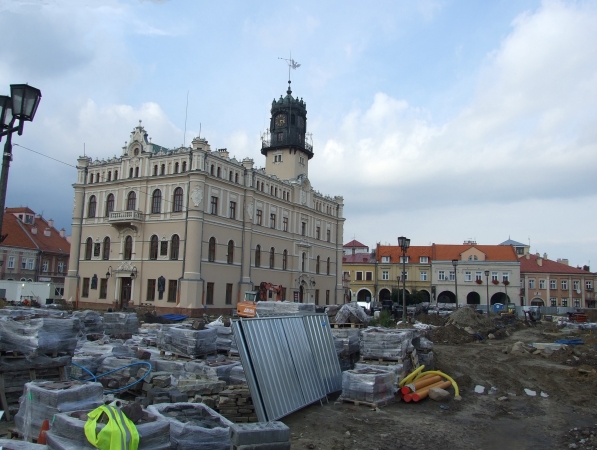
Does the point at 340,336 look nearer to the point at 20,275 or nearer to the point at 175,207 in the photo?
the point at 175,207

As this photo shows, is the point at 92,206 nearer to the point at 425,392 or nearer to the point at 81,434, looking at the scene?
the point at 425,392

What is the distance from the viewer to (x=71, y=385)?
7738 mm

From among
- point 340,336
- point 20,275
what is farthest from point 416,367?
point 20,275

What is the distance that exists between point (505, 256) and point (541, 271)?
7.84 meters

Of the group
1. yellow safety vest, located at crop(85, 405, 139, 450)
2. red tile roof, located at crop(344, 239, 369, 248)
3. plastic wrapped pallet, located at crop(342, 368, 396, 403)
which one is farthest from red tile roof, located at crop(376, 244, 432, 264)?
yellow safety vest, located at crop(85, 405, 139, 450)

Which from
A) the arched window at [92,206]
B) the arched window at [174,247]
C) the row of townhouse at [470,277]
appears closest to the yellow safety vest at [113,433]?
the arched window at [174,247]

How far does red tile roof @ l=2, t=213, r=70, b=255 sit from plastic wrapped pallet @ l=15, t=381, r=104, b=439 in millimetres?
52858

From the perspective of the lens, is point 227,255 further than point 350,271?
No

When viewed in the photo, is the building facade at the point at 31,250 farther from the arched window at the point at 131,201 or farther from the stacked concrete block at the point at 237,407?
the stacked concrete block at the point at 237,407

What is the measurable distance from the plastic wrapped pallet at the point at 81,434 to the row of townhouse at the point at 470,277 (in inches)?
2359

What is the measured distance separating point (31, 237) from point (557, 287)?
66.8 m

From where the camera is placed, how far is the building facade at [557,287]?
69.6 meters

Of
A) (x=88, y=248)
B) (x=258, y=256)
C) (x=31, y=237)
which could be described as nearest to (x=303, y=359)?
(x=258, y=256)

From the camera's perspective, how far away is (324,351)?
1225 cm
